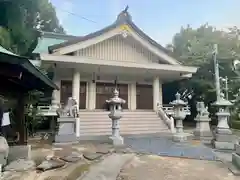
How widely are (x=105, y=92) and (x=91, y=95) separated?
3.65ft

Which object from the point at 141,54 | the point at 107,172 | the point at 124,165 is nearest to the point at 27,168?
the point at 107,172

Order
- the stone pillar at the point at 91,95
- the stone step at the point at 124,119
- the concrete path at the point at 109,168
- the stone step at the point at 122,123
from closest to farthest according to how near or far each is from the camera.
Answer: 1. the concrete path at the point at 109,168
2. the stone step at the point at 122,123
3. the stone step at the point at 124,119
4. the stone pillar at the point at 91,95

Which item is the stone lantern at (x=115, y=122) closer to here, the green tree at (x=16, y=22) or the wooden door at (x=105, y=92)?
the green tree at (x=16, y=22)

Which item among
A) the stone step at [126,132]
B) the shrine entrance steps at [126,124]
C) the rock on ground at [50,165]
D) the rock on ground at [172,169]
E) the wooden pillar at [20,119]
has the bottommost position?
the rock on ground at [172,169]

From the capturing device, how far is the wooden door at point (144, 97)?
15.4 metres

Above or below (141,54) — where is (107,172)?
below

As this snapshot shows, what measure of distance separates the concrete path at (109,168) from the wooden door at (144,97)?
349 inches

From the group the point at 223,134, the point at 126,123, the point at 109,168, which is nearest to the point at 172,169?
the point at 109,168

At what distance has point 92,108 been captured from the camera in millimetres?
13914

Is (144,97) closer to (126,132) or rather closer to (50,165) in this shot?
(126,132)

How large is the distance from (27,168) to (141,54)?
37.2 feet

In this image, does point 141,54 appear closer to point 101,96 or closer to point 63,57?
point 101,96

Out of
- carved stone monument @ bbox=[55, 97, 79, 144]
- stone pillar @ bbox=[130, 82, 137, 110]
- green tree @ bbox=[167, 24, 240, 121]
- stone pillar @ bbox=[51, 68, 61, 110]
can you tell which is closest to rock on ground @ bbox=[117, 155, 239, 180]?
carved stone monument @ bbox=[55, 97, 79, 144]

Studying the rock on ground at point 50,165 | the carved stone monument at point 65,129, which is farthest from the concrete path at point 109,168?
the carved stone monument at point 65,129
